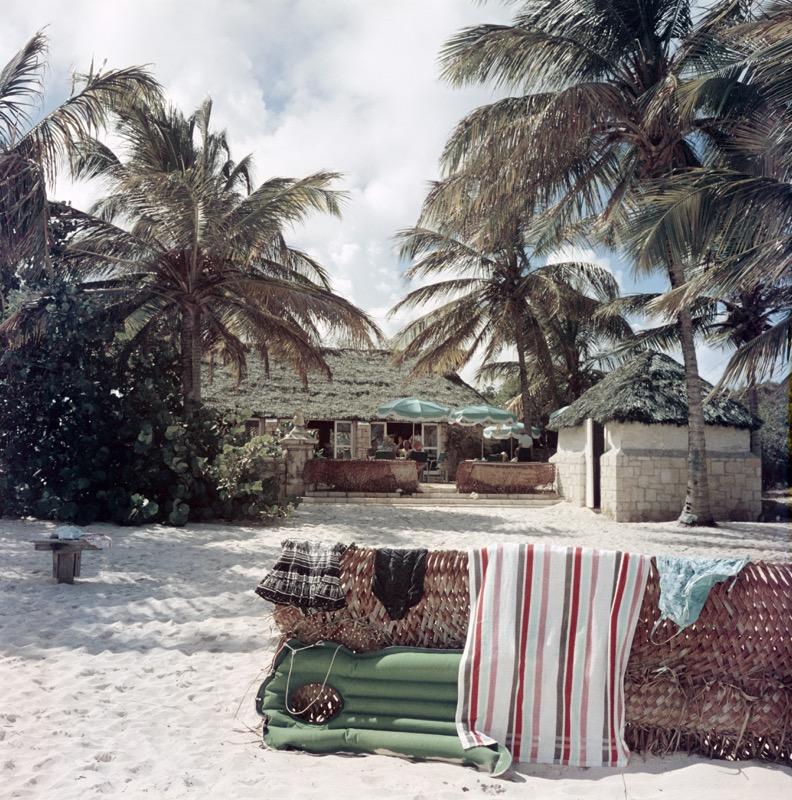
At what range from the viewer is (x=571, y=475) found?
47.3ft

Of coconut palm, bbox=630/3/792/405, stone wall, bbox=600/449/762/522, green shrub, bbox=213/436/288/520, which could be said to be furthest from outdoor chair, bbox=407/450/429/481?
coconut palm, bbox=630/3/792/405

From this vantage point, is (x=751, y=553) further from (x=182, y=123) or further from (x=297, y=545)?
(x=182, y=123)

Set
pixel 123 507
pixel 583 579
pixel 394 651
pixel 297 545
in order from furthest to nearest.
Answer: pixel 123 507
pixel 297 545
pixel 394 651
pixel 583 579

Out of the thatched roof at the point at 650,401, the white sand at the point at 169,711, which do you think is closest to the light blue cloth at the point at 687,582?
the white sand at the point at 169,711

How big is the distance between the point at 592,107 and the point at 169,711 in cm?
939

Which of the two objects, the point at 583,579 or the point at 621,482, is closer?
the point at 583,579

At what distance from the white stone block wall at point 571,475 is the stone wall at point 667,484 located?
1313mm

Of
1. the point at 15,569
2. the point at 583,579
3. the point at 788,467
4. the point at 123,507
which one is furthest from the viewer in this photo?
the point at 788,467

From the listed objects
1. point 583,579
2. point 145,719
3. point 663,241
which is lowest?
point 145,719

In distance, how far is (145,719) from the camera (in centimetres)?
340

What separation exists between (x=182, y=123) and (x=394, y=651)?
11.8 meters

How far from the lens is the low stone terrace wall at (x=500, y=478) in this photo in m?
15.1

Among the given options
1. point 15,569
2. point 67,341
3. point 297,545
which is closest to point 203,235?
point 67,341

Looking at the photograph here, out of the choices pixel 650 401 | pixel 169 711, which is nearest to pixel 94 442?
pixel 169 711
